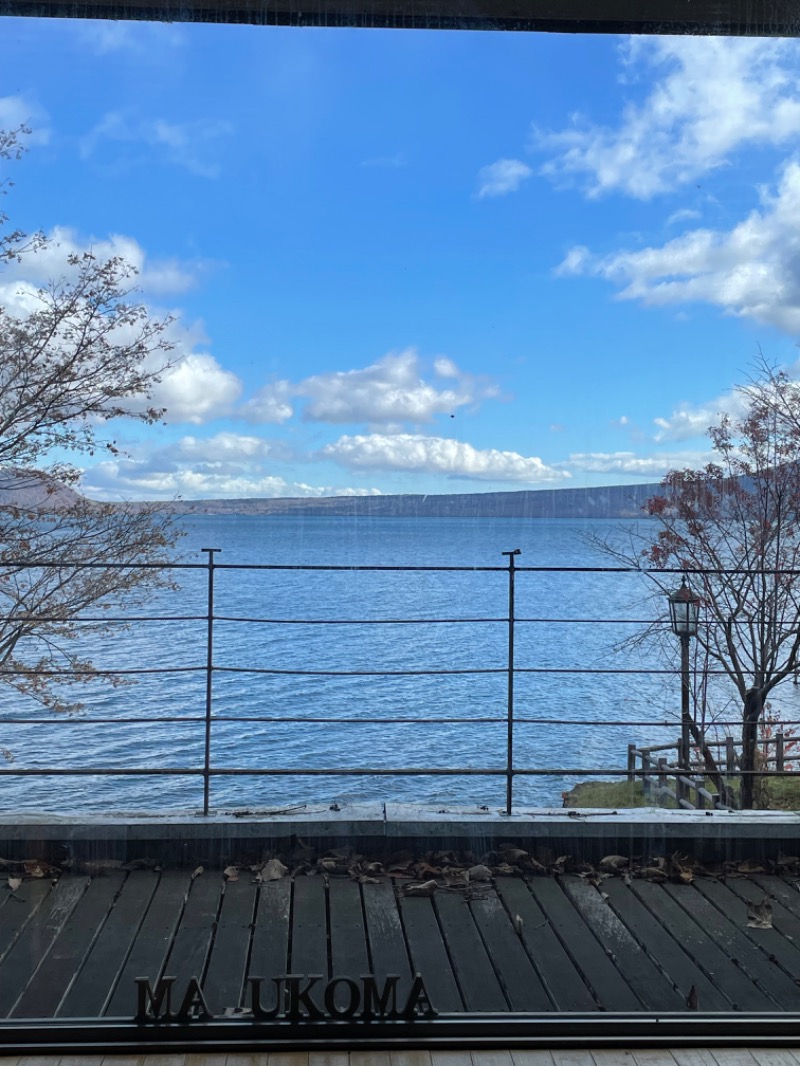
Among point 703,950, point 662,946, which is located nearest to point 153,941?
point 662,946

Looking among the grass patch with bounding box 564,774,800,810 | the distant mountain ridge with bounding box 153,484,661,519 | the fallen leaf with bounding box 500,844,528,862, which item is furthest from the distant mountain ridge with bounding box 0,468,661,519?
the grass patch with bounding box 564,774,800,810

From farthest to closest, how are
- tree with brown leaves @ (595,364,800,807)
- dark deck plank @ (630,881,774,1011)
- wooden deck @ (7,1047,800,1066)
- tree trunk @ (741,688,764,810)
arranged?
1. tree with brown leaves @ (595,364,800,807)
2. tree trunk @ (741,688,764,810)
3. dark deck plank @ (630,881,774,1011)
4. wooden deck @ (7,1047,800,1066)

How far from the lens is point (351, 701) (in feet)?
51.4

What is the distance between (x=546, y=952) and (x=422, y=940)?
0.31m

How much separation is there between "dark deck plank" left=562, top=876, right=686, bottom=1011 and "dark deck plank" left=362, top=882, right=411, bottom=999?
0.51m

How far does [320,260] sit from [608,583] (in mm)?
36860

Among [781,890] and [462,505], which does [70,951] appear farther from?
[462,505]

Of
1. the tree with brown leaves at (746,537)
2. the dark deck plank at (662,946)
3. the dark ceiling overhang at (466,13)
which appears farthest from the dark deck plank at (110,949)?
the tree with brown leaves at (746,537)

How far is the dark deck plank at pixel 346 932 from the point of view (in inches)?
83.5

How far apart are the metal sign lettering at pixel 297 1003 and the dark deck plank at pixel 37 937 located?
0.35m

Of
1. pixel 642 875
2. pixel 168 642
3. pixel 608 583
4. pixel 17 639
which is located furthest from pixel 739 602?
pixel 608 583

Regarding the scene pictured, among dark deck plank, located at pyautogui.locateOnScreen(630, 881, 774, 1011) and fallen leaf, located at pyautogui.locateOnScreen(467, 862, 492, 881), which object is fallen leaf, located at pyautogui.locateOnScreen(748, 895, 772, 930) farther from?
fallen leaf, located at pyautogui.locateOnScreen(467, 862, 492, 881)

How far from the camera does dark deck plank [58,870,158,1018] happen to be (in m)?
1.93

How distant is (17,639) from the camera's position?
4863 mm
